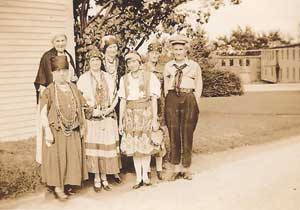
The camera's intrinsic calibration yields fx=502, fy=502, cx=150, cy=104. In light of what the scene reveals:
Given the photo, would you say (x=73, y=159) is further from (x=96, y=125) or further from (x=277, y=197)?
(x=277, y=197)

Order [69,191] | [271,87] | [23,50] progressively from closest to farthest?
[23,50] < [69,191] < [271,87]

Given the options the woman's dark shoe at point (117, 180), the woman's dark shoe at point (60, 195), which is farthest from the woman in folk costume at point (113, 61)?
the woman's dark shoe at point (60, 195)

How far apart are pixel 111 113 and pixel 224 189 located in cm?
49

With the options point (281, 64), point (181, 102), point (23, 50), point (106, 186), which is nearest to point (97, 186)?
point (106, 186)

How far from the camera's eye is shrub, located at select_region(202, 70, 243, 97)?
1.86 metres

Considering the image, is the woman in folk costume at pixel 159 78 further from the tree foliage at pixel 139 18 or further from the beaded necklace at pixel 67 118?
the beaded necklace at pixel 67 118

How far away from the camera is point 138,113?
1.81 metres

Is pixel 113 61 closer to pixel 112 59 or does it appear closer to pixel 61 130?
pixel 112 59

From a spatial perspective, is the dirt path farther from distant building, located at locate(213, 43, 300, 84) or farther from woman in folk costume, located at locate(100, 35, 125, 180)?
distant building, located at locate(213, 43, 300, 84)

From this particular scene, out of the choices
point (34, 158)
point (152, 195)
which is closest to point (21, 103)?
point (34, 158)

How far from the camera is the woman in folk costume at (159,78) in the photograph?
186 centimetres

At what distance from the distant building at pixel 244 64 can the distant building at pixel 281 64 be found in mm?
22

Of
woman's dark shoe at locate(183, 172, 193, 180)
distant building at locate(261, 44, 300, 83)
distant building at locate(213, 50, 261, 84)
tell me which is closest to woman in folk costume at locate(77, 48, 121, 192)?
woman's dark shoe at locate(183, 172, 193, 180)

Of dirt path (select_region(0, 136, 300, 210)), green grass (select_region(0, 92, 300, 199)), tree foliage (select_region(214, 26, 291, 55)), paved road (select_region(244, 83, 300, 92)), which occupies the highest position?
tree foliage (select_region(214, 26, 291, 55))
